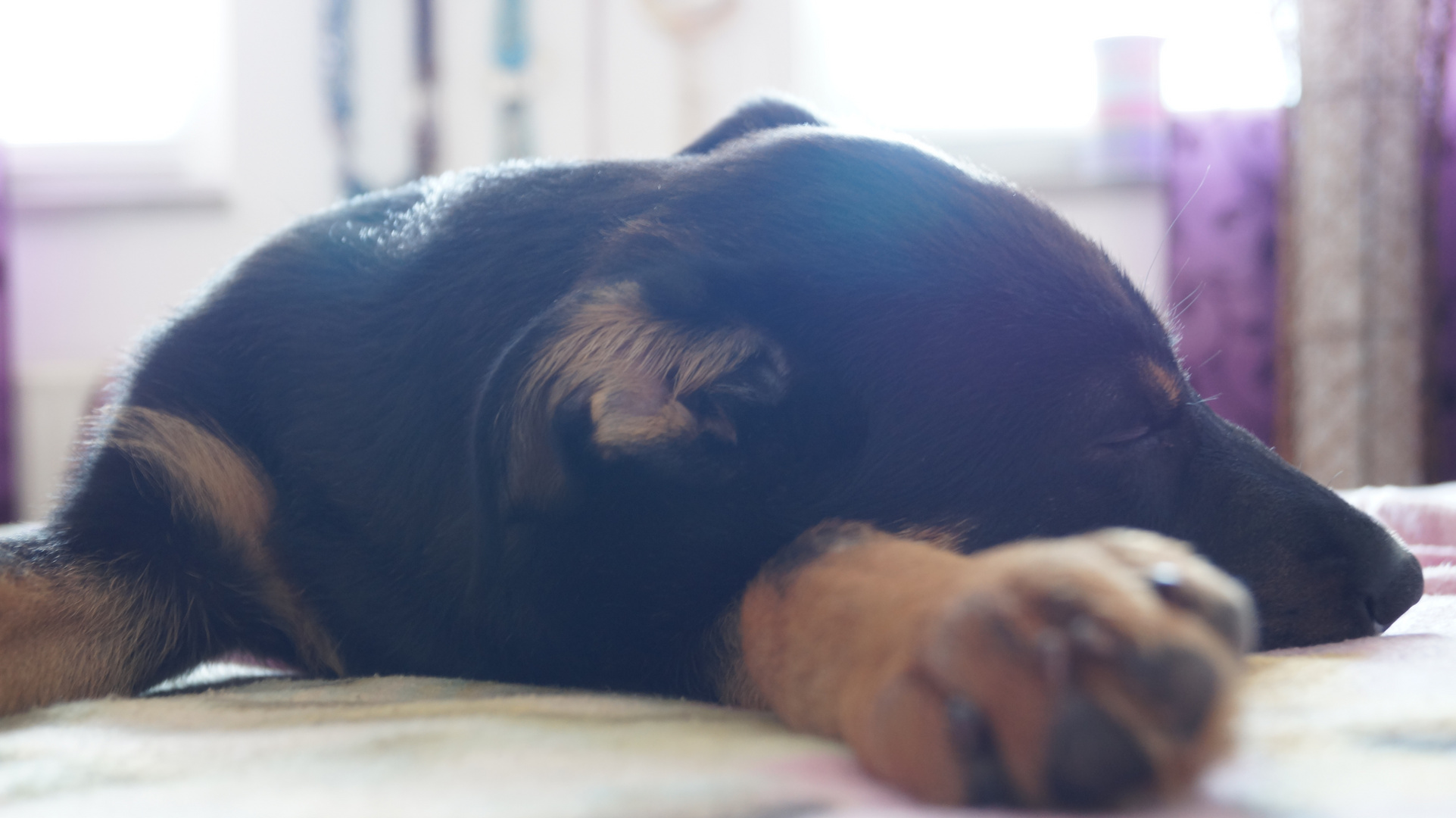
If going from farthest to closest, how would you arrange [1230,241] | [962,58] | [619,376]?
[962,58] < [1230,241] < [619,376]

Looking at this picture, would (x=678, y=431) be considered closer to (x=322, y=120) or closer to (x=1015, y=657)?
(x=1015, y=657)

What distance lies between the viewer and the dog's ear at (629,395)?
91cm

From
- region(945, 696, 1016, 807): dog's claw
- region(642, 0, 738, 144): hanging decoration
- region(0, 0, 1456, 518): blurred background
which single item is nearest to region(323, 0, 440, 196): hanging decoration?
region(0, 0, 1456, 518): blurred background

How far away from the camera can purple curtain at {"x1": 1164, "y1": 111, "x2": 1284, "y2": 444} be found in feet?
11.1

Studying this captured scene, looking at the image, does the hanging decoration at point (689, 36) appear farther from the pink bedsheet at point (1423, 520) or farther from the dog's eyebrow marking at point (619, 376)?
the dog's eyebrow marking at point (619, 376)

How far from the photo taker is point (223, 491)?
1.14m

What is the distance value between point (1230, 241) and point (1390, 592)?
2.56 metres

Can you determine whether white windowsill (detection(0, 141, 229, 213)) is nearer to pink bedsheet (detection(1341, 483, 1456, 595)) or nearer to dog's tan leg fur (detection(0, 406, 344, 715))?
dog's tan leg fur (detection(0, 406, 344, 715))

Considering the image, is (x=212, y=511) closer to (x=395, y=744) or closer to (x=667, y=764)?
(x=395, y=744)

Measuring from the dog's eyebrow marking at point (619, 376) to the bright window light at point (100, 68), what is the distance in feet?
12.3

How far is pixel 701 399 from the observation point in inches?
39.8

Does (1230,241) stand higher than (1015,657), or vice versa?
(1015,657)

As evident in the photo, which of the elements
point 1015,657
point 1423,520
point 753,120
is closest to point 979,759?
point 1015,657

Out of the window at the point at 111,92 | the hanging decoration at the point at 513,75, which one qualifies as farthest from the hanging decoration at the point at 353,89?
the window at the point at 111,92
